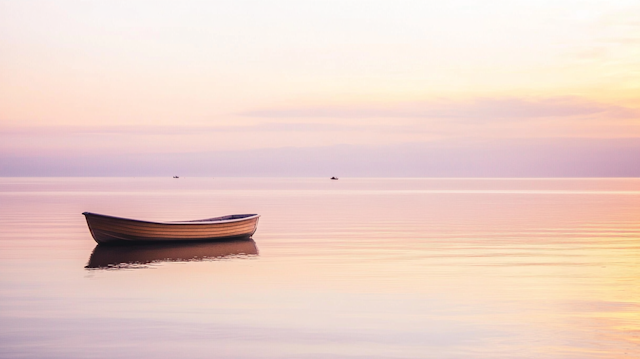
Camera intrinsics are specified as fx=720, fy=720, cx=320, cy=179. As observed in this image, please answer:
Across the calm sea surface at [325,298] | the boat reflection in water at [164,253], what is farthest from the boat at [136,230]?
the calm sea surface at [325,298]

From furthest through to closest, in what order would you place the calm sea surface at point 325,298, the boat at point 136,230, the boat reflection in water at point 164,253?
the boat at point 136,230
the boat reflection in water at point 164,253
the calm sea surface at point 325,298

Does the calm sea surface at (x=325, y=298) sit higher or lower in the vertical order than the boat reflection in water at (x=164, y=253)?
lower

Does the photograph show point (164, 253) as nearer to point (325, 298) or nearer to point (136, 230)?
point (136, 230)

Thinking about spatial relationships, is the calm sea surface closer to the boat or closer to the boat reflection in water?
the boat reflection in water

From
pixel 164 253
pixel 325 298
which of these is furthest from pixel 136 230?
pixel 325 298

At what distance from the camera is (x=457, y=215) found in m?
60.1

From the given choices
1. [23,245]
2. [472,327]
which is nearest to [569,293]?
[472,327]

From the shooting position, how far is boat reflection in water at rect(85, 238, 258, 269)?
28688 millimetres

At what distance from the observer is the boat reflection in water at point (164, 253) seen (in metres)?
28.7

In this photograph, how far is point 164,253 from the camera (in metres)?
32.2

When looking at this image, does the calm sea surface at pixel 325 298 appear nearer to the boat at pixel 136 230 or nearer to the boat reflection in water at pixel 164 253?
the boat reflection in water at pixel 164 253

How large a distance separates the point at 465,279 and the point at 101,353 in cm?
1299

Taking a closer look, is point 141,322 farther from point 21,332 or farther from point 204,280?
point 204,280

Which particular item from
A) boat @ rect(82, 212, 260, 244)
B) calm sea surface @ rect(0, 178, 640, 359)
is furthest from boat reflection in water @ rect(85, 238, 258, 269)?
boat @ rect(82, 212, 260, 244)
